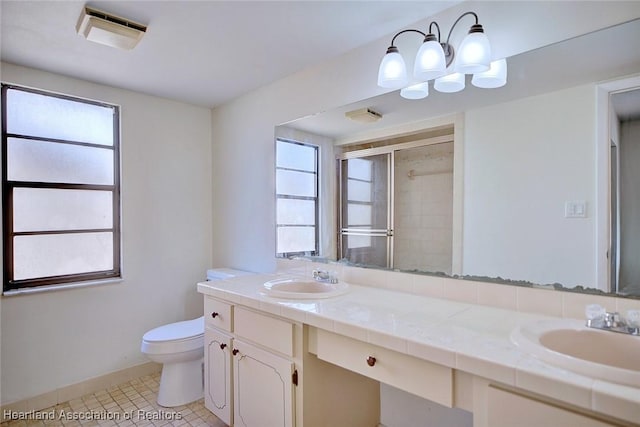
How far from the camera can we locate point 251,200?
269cm

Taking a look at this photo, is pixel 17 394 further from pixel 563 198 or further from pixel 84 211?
pixel 563 198

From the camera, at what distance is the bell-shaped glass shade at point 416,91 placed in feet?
5.39

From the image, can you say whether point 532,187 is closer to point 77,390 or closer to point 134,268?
point 134,268

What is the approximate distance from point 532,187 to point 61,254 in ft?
9.41

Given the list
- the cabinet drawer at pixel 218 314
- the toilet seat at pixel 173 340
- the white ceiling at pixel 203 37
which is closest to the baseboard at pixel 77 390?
the toilet seat at pixel 173 340

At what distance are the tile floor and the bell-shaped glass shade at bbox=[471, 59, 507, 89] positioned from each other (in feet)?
7.57

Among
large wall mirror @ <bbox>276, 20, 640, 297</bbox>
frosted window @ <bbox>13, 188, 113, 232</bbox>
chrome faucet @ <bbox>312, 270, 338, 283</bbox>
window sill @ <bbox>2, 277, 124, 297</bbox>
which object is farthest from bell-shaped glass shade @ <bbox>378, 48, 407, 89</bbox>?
window sill @ <bbox>2, 277, 124, 297</bbox>

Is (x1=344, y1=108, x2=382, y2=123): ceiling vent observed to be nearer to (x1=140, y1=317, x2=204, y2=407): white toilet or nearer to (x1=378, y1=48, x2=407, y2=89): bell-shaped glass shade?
(x1=378, y1=48, x2=407, y2=89): bell-shaped glass shade

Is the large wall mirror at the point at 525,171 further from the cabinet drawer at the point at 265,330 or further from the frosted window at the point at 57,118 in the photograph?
the frosted window at the point at 57,118

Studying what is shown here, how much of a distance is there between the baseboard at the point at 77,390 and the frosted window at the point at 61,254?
0.78 meters

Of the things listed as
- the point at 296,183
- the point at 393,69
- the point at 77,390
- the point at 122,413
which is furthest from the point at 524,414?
the point at 77,390

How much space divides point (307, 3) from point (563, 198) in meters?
1.36

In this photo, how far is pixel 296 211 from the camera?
2391 mm

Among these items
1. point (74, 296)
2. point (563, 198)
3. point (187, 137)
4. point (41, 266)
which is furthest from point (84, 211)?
point (563, 198)
